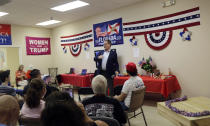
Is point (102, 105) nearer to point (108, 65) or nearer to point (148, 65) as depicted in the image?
point (108, 65)

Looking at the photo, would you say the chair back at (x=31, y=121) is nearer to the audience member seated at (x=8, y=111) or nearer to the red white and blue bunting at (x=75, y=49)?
the audience member seated at (x=8, y=111)

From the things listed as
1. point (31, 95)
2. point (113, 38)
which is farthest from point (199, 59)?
point (31, 95)

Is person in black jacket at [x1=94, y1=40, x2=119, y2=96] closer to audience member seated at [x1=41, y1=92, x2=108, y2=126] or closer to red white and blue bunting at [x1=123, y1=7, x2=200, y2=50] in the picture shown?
red white and blue bunting at [x1=123, y1=7, x2=200, y2=50]

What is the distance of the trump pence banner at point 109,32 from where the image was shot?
5425 millimetres

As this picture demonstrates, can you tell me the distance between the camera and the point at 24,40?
718 cm

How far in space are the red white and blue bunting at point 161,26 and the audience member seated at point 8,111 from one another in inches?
156

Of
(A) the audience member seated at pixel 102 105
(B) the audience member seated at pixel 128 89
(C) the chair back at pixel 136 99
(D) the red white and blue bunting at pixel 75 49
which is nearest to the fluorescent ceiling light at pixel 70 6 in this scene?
(D) the red white and blue bunting at pixel 75 49

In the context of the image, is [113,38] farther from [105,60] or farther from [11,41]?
[11,41]

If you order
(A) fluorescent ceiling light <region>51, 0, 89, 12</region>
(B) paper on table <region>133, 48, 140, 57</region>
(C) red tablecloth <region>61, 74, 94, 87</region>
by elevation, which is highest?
(A) fluorescent ceiling light <region>51, 0, 89, 12</region>

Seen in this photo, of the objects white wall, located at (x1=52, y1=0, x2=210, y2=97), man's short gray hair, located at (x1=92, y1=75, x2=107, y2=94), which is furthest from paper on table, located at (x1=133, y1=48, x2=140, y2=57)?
man's short gray hair, located at (x1=92, y1=75, x2=107, y2=94)

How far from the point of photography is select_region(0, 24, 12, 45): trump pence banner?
255 inches

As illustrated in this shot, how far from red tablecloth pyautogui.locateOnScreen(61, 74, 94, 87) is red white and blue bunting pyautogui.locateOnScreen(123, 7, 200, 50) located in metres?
1.93

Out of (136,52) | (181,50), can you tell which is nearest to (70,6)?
(136,52)

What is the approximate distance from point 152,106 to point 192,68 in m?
1.31
